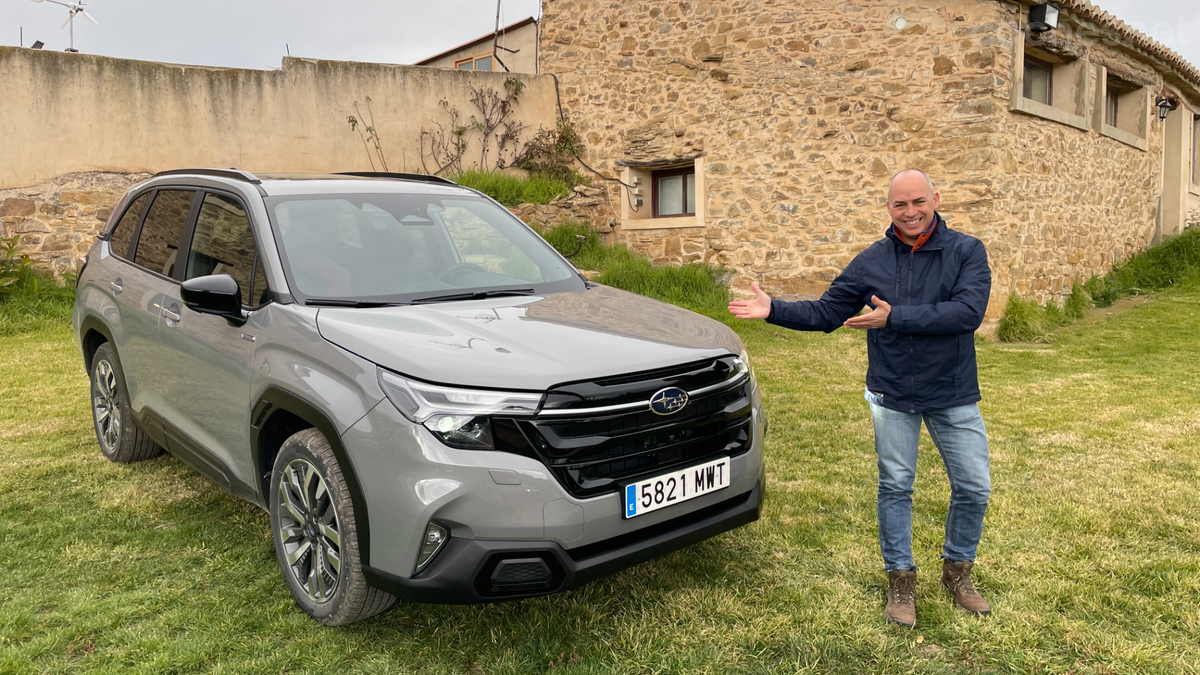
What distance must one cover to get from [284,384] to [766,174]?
9496 millimetres

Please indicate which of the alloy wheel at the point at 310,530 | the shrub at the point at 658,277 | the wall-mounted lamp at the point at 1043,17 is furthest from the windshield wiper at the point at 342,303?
the wall-mounted lamp at the point at 1043,17

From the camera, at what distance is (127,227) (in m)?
4.69

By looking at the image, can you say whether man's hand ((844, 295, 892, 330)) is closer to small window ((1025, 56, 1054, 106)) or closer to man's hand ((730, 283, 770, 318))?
man's hand ((730, 283, 770, 318))

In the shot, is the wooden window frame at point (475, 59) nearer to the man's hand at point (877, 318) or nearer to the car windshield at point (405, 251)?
the car windshield at point (405, 251)

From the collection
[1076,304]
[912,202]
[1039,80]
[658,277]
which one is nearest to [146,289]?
[912,202]

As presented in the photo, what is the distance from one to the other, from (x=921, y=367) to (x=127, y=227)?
4267mm

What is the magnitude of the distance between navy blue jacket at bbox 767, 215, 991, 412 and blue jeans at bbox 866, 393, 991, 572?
0.25ft

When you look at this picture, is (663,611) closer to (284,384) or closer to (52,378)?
(284,384)

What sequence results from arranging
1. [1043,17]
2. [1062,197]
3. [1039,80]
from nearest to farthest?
[1043,17], [1062,197], [1039,80]

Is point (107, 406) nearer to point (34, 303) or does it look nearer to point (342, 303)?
point (342, 303)

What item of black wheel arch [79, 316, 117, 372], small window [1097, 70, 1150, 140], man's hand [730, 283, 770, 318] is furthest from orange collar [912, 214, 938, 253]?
small window [1097, 70, 1150, 140]

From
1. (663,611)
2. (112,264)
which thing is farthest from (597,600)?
(112,264)

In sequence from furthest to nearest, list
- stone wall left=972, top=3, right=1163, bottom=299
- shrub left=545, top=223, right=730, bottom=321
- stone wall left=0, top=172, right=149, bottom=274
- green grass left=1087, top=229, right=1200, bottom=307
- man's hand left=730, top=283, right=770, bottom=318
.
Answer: green grass left=1087, top=229, right=1200, bottom=307
shrub left=545, top=223, right=730, bottom=321
stone wall left=0, top=172, right=149, bottom=274
stone wall left=972, top=3, right=1163, bottom=299
man's hand left=730, top=283, right=770, bottom=318

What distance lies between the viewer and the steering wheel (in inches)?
141
